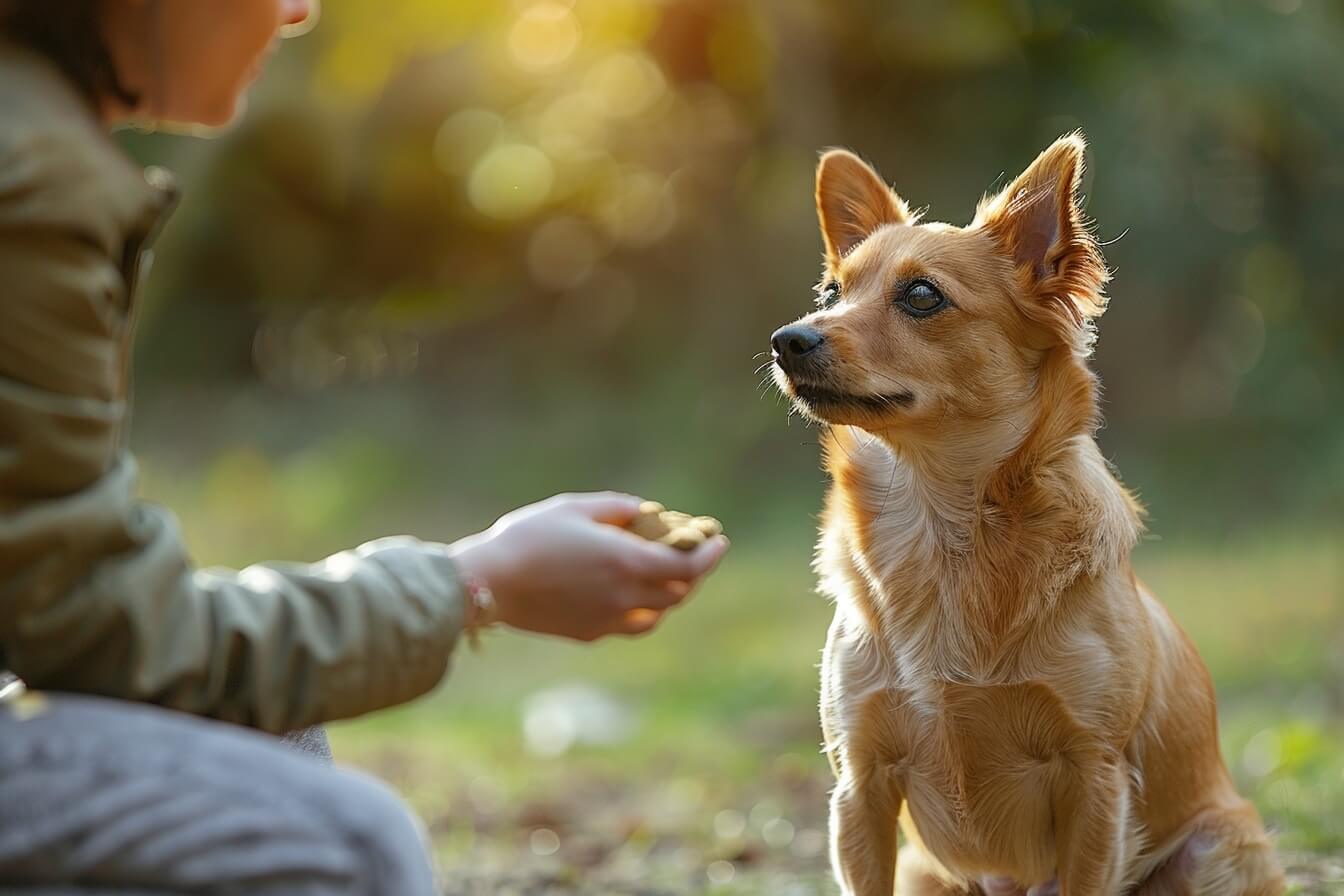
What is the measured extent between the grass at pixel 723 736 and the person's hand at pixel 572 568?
2.11 metres

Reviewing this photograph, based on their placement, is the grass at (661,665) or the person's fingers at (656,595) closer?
the person's fingers at (656,595)

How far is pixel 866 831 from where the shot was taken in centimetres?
259

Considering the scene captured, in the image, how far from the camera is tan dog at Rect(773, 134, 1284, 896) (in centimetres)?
255

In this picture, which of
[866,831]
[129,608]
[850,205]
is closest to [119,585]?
[129,608]

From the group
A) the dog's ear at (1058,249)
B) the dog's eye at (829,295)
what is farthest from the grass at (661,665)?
the dog's eye at (829,295)

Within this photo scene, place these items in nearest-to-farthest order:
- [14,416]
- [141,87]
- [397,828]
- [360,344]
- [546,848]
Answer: [14,416] → [397,828] → [141,87] → [546,848] → [360,344]

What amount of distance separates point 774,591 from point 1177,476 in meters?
2.55

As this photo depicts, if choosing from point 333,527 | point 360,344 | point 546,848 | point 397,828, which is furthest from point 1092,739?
point 360,344

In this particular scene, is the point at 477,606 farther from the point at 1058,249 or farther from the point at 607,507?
the point at 1058,249

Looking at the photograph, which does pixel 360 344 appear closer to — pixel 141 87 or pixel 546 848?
pixel 546 848

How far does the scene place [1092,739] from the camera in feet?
8.23

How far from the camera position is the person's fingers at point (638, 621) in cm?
170

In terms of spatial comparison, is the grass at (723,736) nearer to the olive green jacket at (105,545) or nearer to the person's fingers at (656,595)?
the person's fingers at (656,595)

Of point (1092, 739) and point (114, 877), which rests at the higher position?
point (114, 877)
